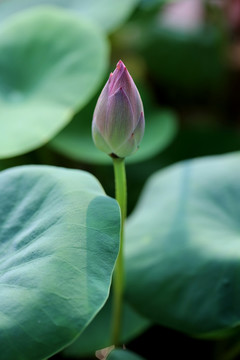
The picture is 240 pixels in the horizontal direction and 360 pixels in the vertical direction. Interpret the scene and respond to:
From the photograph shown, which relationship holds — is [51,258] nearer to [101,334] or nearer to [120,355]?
[120,355]

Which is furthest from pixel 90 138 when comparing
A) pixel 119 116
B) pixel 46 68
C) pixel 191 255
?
pixel 119 116

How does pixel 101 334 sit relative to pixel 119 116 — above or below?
below

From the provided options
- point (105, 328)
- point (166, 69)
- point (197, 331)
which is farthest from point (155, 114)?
point (197, 331)

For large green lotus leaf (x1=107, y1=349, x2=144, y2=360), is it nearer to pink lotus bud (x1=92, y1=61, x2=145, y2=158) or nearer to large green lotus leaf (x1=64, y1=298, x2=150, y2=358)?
large green lotus leaf (x1=64, y1=298, x2=150, y2=358)

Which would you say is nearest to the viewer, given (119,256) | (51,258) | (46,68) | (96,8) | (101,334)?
(51,258)

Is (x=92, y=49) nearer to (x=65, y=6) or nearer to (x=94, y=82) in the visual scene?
(x=94, y=82)

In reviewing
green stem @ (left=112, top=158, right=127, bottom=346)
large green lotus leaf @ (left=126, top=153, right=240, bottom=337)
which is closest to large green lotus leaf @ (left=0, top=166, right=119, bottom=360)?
green stem @ (left=112, top=158, right=127, bottom=346)
